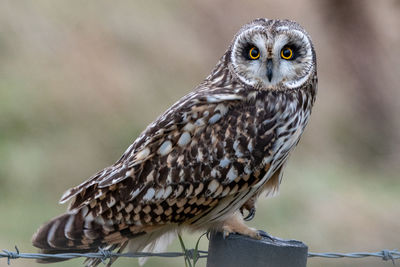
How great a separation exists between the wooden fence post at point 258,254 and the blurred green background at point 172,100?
4.86 m

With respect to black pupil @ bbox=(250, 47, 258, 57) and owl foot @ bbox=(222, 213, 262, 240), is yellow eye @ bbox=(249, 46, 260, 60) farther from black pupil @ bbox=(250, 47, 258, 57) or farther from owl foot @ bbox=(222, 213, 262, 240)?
owl foot @ bbox=(222, 213, 262, 240)

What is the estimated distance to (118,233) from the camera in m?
4.41

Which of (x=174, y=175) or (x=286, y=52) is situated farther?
(x=286, y=52)

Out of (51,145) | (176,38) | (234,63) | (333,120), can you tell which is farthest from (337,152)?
(234,63)

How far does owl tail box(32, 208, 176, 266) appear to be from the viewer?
4.27 meters

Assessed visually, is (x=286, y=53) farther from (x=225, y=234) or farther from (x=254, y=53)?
(x=225, y=234)

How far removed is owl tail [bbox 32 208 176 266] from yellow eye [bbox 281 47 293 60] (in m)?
1.05

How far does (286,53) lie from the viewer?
464 centimetres

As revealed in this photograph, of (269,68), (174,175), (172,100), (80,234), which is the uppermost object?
(172,100)

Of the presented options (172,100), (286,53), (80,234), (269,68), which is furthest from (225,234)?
(172,100)

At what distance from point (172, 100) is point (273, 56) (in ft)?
24.1

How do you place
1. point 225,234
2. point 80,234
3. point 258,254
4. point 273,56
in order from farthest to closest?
point 273,56
point 80,234
point 225,234
point 258,254

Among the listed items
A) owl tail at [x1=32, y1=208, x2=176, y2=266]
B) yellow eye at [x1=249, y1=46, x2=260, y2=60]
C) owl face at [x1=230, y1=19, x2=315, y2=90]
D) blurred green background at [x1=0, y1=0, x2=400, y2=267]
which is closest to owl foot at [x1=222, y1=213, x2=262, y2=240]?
owl tail at [x1=32, y1=208, x2=176, y2=266]

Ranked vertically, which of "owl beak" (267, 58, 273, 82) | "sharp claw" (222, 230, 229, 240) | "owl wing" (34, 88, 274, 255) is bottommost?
"sharp claw" (222, 230, 229, 240)
